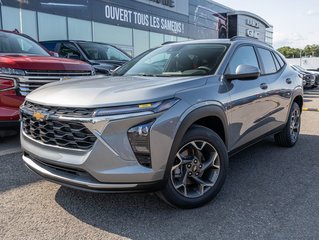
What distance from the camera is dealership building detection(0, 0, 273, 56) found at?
14047 mm

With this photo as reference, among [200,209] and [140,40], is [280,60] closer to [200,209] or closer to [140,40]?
[200,209]

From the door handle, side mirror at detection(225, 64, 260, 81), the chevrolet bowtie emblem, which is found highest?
side mirror at detection(225, 64, 260, 81)

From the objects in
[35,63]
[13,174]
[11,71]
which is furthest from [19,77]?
[13,174]

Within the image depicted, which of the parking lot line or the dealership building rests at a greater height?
the dealership building

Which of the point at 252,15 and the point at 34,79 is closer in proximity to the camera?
the point at 34,79

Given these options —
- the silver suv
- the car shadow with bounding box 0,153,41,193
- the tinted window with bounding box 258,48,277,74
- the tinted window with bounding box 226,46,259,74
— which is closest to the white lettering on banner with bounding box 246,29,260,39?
the tinted window with bounding box 258,48,277,74

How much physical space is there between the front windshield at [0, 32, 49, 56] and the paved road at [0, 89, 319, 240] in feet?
8.75

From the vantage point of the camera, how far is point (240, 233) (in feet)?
9.32

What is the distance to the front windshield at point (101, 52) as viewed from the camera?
888 centimetres

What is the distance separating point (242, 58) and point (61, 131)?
7.87 feet

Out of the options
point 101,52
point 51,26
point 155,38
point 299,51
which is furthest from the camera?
point 299,51

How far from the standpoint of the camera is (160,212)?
3201mm

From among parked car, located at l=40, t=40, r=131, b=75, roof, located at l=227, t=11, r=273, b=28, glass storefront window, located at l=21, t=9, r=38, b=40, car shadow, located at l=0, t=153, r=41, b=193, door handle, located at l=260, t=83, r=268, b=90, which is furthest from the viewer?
roof, located at l=227, t=11, r=273, b=28

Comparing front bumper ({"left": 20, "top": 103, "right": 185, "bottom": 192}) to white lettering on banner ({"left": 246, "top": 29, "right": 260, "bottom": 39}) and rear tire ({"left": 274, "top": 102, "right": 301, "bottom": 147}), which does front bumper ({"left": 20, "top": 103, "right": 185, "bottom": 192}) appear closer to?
rear tire ({"left": 274, "top": 102, "right": 301, "bottom": 147})
